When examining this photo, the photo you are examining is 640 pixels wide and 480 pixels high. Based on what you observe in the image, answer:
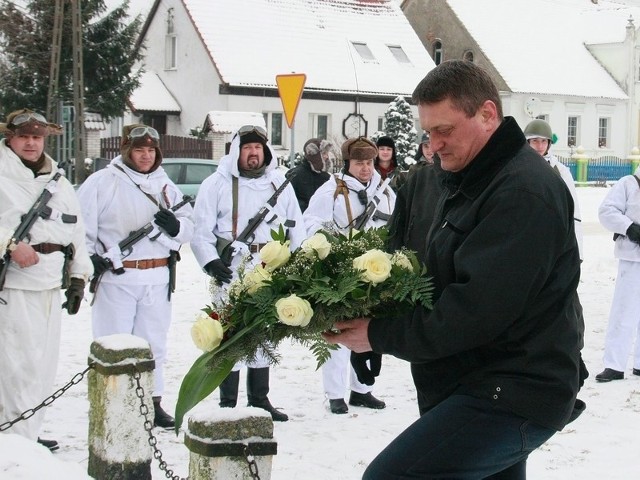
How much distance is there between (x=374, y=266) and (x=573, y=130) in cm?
4459

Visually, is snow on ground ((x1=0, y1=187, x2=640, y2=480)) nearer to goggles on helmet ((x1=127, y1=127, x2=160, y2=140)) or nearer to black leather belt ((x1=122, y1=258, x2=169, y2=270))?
black leather belt ((x1=122, y1=258, x2=169, y2=270))

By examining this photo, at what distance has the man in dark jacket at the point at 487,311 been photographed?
119 inches

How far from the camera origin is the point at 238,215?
7406 mm

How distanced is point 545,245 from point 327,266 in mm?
807

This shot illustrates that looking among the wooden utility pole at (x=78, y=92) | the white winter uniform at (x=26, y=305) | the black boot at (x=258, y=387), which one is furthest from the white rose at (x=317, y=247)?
the wooden utility pole at (x=78, y=92)

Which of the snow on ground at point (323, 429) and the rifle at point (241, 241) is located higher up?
the rifle at point (241, 241)

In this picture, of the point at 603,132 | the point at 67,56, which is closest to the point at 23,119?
the point at 67,56

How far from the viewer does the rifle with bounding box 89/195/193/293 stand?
6.85 metres

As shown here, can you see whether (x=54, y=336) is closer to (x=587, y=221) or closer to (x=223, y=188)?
(x=223, y=188)

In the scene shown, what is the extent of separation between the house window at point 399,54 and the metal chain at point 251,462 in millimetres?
38036

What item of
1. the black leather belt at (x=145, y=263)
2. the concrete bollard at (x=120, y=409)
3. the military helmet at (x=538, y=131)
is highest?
the military helmet at (x=538, y=131)

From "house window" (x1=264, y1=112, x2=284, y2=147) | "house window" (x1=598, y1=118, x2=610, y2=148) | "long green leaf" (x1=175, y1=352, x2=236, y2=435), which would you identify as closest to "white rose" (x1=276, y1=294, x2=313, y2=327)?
"long green leaf" (x1=175, y1=352, x2=236, y2=435)

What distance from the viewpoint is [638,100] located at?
156 ft

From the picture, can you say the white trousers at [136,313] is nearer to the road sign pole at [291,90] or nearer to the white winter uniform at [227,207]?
the white winter uniform at [227,207]
